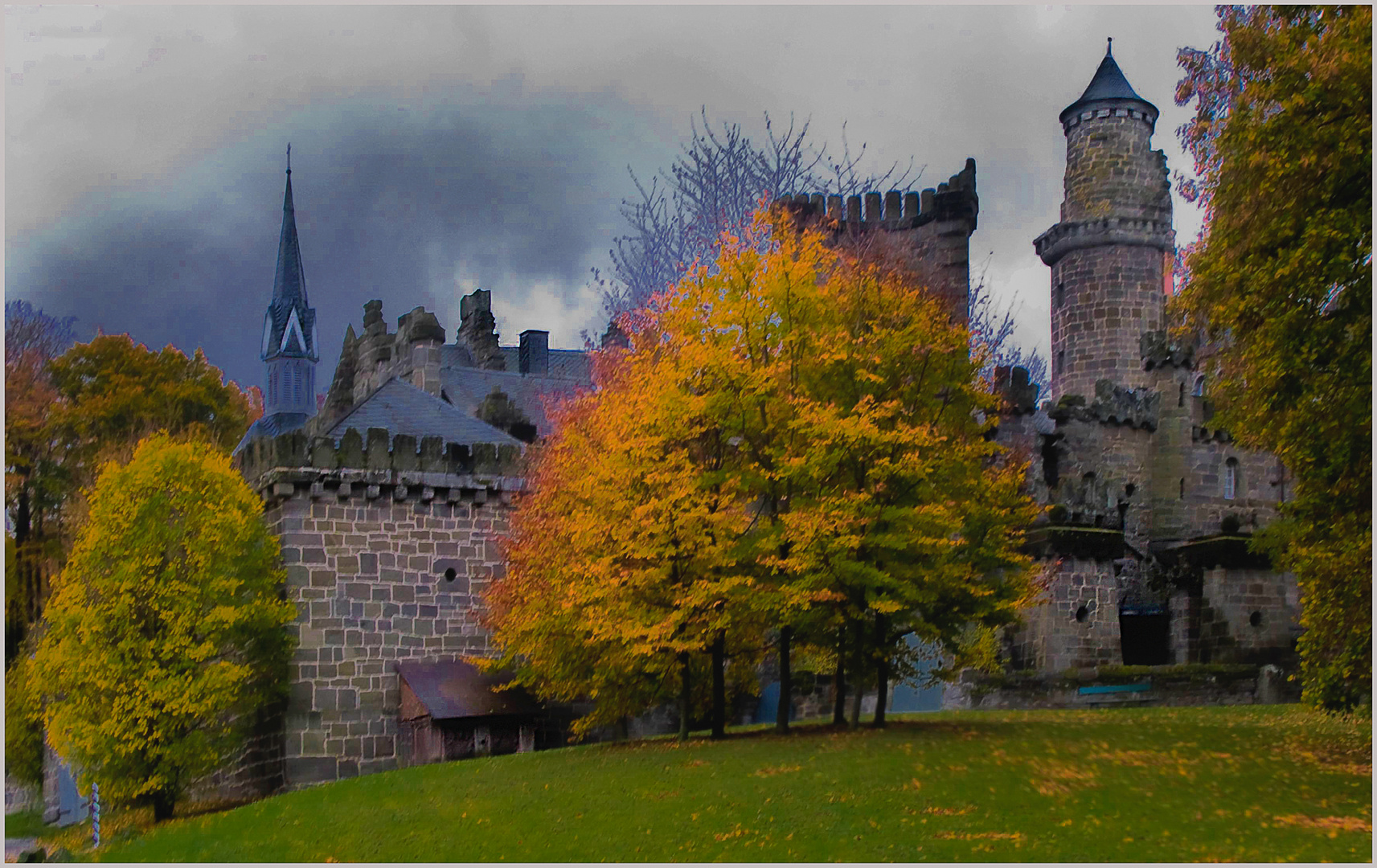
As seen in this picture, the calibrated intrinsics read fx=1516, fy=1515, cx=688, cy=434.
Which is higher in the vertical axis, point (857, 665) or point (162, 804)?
point (857, 665)

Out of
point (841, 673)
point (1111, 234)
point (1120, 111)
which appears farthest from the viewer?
point (1120, 111)

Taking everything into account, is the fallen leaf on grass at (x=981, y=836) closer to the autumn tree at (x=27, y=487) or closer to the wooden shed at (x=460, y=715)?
the wooden shed at (x=460, y=715)

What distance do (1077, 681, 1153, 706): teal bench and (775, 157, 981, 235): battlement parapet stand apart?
13699 mm

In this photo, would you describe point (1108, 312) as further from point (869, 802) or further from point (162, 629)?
point (162, 629)

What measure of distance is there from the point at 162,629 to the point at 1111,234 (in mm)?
29880

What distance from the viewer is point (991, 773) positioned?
67.8 ft

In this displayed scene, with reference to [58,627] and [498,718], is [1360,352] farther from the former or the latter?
[58,627]

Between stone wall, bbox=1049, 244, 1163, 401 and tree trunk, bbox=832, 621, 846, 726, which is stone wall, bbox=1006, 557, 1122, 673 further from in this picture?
stone wall, bbox=1049, 244, 1163, 401

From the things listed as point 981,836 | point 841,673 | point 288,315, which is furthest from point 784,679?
point 288,315

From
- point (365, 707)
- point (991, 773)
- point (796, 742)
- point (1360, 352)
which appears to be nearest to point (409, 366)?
point (365, 707)

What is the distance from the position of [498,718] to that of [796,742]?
7.14m

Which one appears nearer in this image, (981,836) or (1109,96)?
(981,836)

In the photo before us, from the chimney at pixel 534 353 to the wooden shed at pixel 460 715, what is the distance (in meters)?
21.9

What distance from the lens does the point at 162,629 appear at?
87.4 feet
